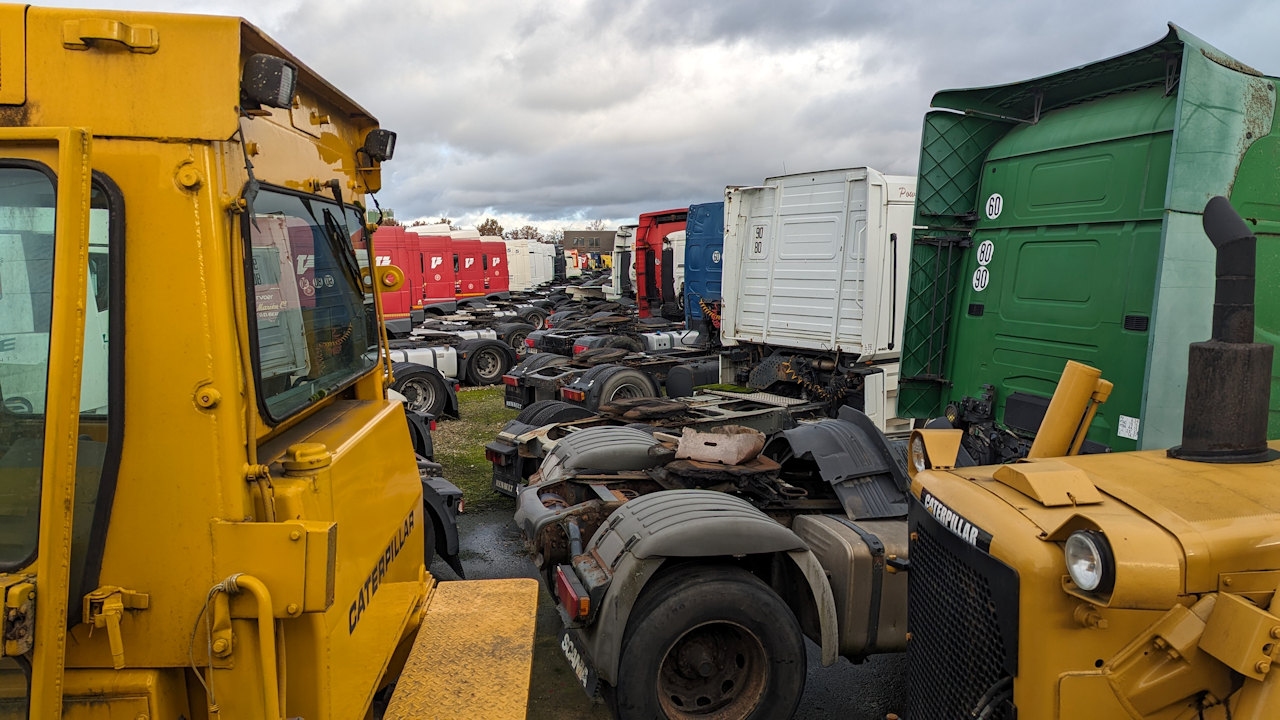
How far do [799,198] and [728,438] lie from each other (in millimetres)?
4955

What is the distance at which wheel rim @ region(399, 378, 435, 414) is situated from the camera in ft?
36.7

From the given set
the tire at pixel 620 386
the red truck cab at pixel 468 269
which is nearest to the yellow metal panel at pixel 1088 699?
the tire at pixel 620 386

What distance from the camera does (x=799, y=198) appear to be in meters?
8.95

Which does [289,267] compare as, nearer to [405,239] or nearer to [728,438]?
[728,438]

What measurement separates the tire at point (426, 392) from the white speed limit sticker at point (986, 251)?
8.23 m

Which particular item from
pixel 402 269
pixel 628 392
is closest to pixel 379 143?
pixel 628 392

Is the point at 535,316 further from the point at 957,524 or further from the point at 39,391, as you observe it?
the point at 39,391

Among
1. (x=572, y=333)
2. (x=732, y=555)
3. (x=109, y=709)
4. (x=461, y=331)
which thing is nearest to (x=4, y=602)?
(x=109, y=709)

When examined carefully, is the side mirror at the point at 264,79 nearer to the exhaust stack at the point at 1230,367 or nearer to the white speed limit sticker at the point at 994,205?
the exhaust stack at the point at 1230,367

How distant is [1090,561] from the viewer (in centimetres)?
197

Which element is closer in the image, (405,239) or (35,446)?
(35,446)

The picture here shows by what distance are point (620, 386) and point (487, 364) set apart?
6274 millimetres

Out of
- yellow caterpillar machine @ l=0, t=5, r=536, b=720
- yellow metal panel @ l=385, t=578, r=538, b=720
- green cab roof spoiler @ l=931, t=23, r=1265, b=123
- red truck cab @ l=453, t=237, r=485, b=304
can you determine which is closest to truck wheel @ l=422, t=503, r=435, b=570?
yellow metal panel @ l=385, t=578, r=538, b=720

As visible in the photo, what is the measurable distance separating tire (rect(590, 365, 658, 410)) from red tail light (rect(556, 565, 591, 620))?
515 centimetres
